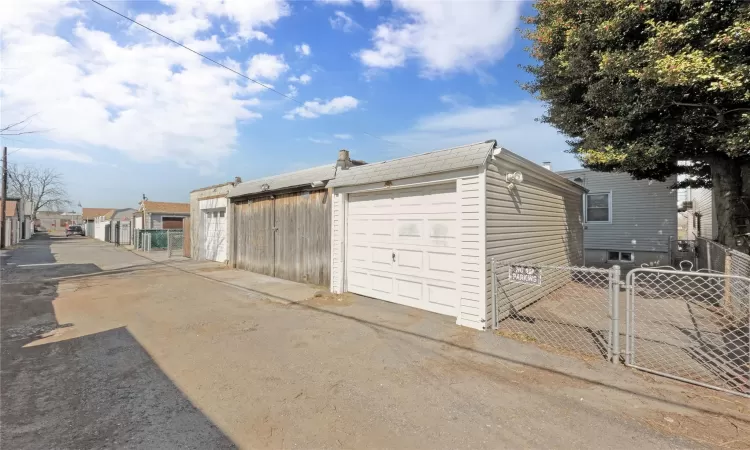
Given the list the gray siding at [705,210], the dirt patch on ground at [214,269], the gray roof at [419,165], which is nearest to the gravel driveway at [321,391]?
the gray roof at [419,165]

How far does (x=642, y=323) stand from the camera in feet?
17.9

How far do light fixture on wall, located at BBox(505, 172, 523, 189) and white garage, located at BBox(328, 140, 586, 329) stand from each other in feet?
0.07

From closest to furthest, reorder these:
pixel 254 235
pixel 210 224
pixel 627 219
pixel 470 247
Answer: pixel 470 247 < pixel 254 235 < pixel 627 219 < pixel 210 224

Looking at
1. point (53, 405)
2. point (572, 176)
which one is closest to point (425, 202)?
point (53, 405)

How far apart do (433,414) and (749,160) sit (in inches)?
335

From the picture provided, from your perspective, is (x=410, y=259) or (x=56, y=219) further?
(x=56, y=219)

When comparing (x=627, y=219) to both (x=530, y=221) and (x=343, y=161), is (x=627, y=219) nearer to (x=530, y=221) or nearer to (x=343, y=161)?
(x=530, y=221)

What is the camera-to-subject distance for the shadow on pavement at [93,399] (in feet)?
8.51

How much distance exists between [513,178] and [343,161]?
12.8ft

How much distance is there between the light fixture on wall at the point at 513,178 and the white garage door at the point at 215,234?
37.2 ft

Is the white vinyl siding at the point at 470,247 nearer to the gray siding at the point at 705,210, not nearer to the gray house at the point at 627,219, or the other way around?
the gray house at the point at 627,219

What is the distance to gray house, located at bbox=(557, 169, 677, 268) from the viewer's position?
12945mm

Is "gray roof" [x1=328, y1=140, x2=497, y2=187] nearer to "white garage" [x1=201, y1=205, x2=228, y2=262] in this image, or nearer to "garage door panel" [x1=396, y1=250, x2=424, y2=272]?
"garage door panel" [x1=396, y1=250, x2=424, y2=272]

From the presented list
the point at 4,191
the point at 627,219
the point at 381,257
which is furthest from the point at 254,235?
the point at 4,191
